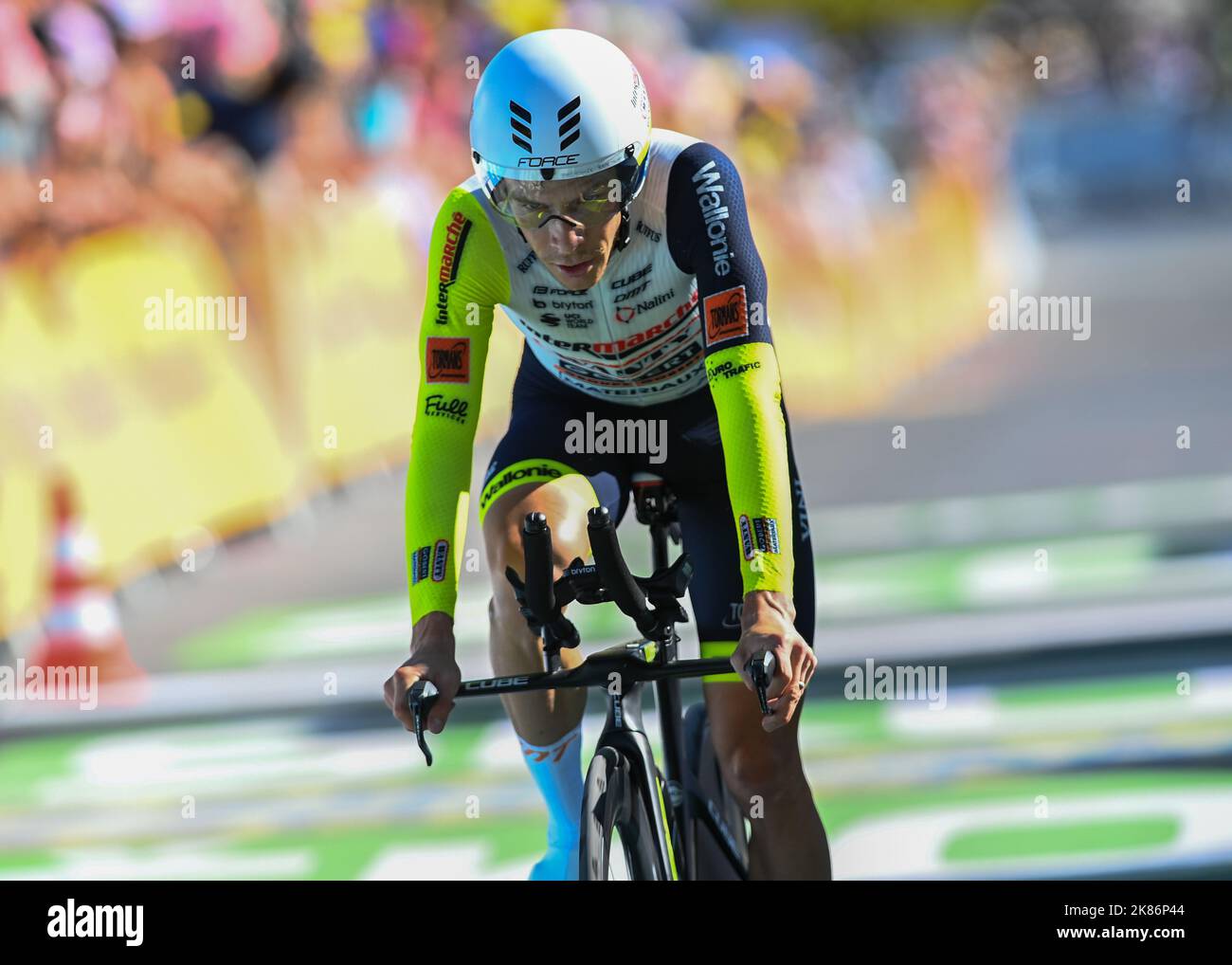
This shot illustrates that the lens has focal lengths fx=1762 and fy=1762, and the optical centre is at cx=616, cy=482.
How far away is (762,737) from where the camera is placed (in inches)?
143

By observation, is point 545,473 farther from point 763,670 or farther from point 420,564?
point 763,670

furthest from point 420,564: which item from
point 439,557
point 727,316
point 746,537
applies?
point 727,316

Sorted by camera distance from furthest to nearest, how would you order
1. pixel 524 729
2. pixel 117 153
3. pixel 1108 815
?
pixel 117 153
pixel 1108 815
pixel 524 729

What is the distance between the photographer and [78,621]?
640 cm

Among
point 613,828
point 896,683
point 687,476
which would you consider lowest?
point 896,683

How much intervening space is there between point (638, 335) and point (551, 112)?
0.65 m

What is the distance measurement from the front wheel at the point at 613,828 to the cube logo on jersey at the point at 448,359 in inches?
31.5

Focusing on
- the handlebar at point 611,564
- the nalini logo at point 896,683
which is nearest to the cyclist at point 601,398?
the handlebar at point 611,564

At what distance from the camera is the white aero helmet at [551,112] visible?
3.13 meters

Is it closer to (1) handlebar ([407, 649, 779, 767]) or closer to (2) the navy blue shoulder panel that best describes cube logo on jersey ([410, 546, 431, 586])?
(1) handlebar ([407, 649, 779, 767])

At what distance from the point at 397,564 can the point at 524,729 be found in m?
4.45
